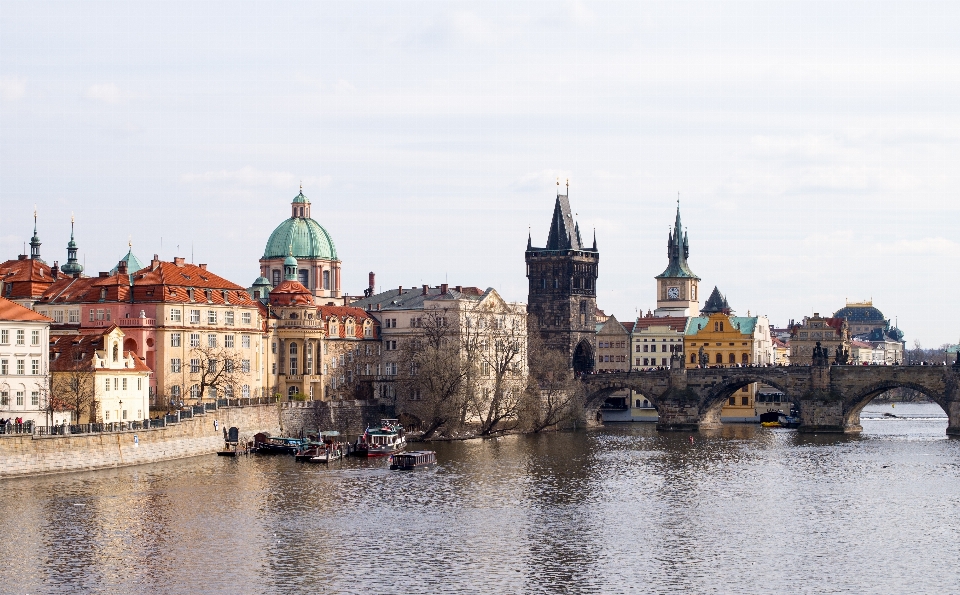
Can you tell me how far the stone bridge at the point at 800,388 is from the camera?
560 feet

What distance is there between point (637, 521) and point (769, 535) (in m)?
8.92

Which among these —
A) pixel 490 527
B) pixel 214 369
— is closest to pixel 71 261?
pixel 214 369

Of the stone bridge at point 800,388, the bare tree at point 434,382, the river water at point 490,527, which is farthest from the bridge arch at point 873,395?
the bare tree at point 434,382

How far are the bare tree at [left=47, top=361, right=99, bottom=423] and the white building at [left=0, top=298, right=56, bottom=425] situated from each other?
190cm

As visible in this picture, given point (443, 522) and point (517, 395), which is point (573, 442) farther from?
point (443, 522)

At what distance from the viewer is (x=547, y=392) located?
177250 millimetres

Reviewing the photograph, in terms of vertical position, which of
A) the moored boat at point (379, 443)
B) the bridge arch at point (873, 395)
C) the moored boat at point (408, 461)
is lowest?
the moored boat at point (408, 461)

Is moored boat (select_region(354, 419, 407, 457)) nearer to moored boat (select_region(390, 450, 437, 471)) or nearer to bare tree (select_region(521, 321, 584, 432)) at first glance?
moored boat (select_region(390, 450, 437, 471))

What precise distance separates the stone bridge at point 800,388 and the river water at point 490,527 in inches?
1446

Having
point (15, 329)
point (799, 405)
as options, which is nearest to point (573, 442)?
point (799, 405)

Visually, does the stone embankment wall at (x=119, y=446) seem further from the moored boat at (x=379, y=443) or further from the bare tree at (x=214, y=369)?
the moored boat at (x=379, y=443)

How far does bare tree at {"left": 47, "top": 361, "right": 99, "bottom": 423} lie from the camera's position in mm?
125000

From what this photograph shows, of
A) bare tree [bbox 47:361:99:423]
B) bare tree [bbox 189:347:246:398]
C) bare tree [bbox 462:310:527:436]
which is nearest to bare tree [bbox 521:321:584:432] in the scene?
bare tree [bbox 462:310:527:436]

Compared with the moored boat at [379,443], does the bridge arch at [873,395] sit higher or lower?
higher
